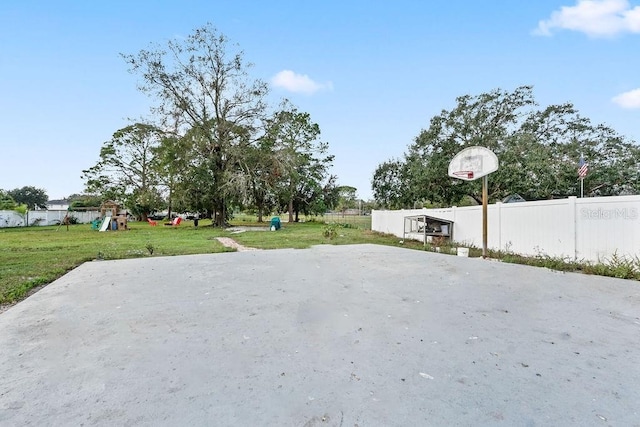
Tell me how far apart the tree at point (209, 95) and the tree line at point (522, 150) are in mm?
11097

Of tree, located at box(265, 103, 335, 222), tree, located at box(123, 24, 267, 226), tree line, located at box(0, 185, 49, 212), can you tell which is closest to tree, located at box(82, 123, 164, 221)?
tree, located at box(123, 24, 267, 226)

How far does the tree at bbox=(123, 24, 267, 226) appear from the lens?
20.3 m

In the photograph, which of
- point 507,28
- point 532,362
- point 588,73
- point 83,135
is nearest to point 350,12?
point 507,28

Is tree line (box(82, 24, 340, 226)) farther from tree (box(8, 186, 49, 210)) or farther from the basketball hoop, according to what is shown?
tree (box(8, 186, 49, 210))

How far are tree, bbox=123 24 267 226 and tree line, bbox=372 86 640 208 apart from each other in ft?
36.4

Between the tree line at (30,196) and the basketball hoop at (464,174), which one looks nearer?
the basketball hoop at (464,174)

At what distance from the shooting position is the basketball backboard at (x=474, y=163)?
28.2ft

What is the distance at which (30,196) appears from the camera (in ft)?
170

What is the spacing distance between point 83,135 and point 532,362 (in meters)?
20.2

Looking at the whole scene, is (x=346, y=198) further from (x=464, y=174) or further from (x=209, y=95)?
(x=464, y=174)

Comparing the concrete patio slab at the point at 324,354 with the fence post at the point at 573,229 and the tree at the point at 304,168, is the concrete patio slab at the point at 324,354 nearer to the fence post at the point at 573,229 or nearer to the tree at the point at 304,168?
the fence post at the point at 573,229

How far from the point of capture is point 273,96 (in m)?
21.8

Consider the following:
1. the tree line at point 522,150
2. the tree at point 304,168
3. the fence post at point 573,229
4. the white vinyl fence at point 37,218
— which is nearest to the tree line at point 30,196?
the white vinyl fence at point 37,218

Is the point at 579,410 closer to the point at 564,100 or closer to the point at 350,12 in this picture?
the point at 350,12
